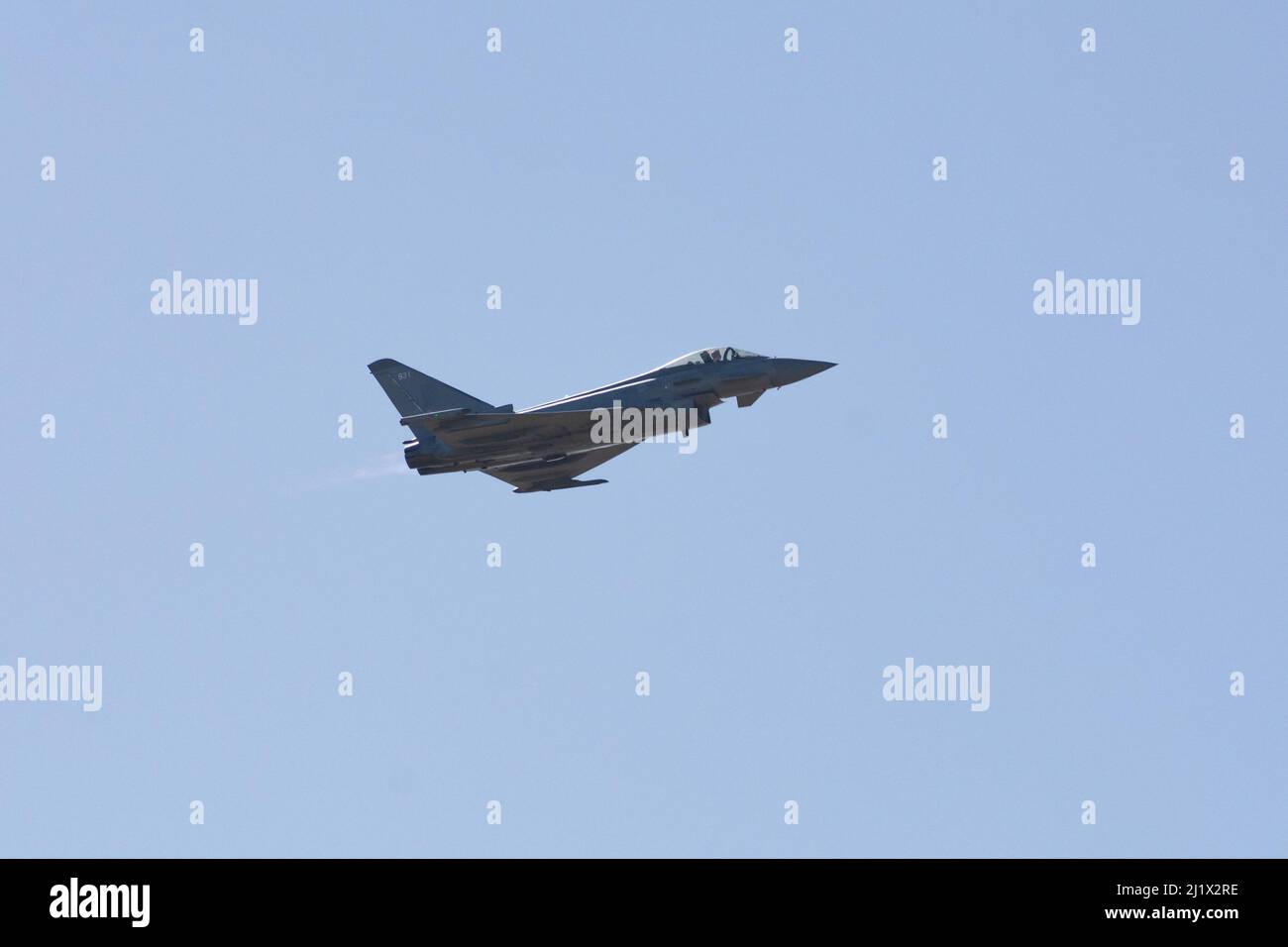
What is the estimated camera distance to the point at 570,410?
48.1 metres

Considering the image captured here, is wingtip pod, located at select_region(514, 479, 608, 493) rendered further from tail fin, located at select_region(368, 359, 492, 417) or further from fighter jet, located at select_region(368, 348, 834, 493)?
tail fin, located at select_region(368, 359, 492, 417)

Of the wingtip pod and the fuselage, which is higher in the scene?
the fuselage

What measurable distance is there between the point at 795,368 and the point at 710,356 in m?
2.37

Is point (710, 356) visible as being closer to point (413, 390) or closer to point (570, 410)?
point (570, 410)

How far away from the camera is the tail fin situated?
161 feet

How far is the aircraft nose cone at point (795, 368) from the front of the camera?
4934cm

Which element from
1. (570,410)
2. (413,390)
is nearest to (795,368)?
(570,410)

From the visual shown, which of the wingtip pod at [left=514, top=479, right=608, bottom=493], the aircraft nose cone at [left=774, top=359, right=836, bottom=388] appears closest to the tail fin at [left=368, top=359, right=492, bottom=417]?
the wingtip pod at [left=514, top=479, right=608, bottom=493]

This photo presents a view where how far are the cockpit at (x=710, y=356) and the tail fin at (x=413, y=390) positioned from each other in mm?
5901

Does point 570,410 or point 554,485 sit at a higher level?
point 570,410

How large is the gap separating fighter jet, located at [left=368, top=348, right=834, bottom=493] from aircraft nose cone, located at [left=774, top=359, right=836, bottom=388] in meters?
0.03
